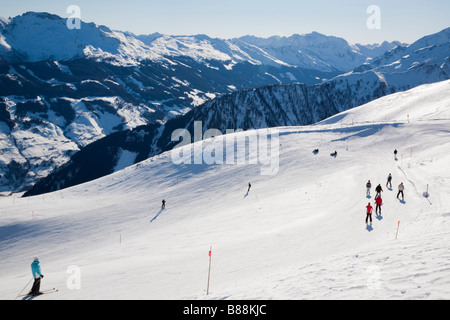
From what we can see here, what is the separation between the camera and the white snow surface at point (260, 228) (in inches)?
498

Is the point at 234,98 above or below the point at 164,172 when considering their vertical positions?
above

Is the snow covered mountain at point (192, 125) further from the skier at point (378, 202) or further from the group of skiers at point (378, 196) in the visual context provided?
the skier at point (378, 202)

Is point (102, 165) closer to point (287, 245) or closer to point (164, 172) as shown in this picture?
point (164, 172)

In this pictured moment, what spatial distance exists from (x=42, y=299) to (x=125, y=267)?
439 cm

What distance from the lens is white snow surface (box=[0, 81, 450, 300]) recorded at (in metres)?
12.7

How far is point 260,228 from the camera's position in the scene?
2245 cm

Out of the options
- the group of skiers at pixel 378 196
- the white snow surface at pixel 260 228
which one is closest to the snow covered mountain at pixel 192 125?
the white snow surface at pixel 260 228

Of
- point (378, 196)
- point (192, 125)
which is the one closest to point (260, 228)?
point (378, 196)

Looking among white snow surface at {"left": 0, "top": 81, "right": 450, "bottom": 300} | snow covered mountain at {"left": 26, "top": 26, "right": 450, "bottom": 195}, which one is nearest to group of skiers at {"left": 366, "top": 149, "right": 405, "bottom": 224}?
white snow surface at {"left": 0, "top": 81, "right": 450, "bottom": 300}

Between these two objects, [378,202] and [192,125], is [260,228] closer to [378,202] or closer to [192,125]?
[378,202]

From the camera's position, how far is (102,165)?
141625mm

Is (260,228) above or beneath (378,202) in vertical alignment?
beneath

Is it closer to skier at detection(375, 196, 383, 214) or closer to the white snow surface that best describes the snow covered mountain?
the white snow surface

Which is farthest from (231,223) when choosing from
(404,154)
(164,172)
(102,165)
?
(102,165)
